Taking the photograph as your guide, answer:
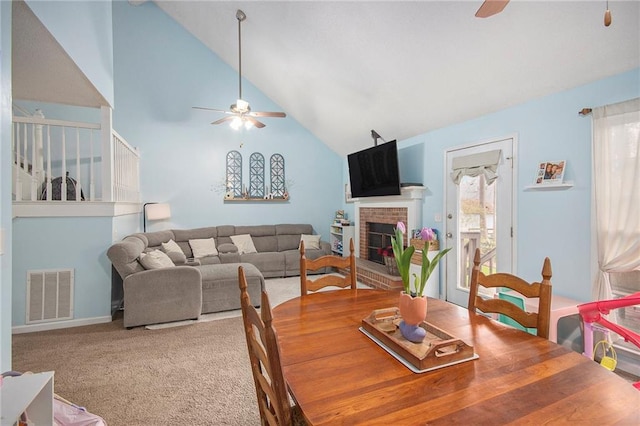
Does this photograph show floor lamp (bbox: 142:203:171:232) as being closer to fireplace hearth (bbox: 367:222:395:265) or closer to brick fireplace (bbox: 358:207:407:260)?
brick fireplace (bbox: 358:207:407:260)

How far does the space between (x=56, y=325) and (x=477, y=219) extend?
15.7 feet

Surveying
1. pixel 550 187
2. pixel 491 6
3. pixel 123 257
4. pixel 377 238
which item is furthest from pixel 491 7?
pixel 377 238

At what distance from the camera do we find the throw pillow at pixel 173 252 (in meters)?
4.32

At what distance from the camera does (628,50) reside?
2.25 meters

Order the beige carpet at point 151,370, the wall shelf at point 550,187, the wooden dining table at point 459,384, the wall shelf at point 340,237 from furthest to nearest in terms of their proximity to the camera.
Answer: the wall shelf at point 340,237 → the wall shelf at point 550,187 → the beige carpet at point 151,370 → the wooden dining table at point 459,384

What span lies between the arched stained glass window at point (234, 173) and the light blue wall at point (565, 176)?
14.6ft

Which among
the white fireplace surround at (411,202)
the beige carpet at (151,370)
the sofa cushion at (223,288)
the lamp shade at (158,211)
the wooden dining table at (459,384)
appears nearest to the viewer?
the wooden dining table at (459,384)

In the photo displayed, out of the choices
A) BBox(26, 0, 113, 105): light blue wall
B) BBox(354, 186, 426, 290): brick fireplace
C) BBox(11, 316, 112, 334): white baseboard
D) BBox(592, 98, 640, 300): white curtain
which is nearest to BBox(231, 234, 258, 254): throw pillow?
BBox(354, 186, 426, 290): brick fireplace

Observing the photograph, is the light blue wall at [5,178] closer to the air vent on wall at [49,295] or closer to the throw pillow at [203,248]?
the air vent on wall at [49,295]

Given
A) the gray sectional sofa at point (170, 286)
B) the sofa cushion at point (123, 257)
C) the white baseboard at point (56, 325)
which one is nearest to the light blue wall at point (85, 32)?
the sofa cushion at point (123, 257)

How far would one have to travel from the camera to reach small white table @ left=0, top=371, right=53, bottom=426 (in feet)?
3.32

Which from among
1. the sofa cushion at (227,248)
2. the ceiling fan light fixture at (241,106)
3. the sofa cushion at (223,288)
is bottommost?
the sofa cushion at (223,288)

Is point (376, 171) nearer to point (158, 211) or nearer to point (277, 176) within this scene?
point (277, 176)

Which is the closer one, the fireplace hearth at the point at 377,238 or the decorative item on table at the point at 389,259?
the decorative item on table at the point at 389,259
